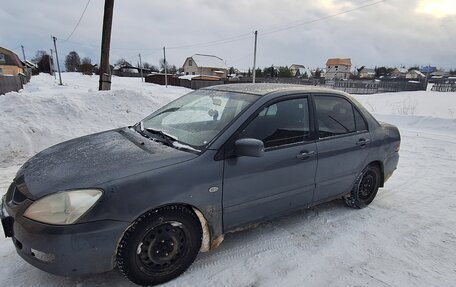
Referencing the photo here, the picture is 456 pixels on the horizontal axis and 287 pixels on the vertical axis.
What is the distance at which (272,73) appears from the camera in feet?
251

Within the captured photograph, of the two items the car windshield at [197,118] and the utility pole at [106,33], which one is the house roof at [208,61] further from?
the car windshield at [197,118]

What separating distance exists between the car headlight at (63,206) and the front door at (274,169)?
109 centimetres

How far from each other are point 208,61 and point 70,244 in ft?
257

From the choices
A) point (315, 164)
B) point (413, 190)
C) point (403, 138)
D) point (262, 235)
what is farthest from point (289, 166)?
point (403, 138)

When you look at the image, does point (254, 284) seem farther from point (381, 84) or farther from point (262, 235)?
point (381, 84)

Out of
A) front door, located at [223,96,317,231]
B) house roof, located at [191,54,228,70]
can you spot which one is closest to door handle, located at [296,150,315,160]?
front door, located at [223,96,317,231]

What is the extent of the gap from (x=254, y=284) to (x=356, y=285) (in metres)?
0.86

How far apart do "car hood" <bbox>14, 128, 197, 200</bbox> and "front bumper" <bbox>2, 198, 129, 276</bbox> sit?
0.26 metres

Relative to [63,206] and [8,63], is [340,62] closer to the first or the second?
[8,63]

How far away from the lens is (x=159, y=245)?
2.43 m

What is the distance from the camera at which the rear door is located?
3412 millimetres

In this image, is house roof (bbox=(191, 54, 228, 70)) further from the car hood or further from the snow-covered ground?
the car hood

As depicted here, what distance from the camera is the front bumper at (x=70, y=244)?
2064 mm

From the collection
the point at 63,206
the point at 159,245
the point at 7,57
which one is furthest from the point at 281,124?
the point at 7,57
